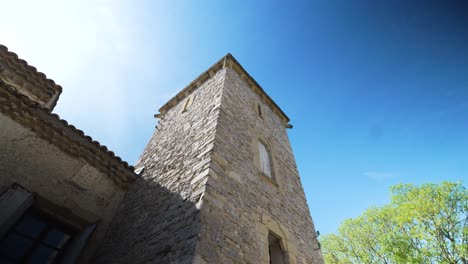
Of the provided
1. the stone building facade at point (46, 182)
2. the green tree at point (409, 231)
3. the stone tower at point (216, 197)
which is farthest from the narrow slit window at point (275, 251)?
the green tree at point (409, 231)

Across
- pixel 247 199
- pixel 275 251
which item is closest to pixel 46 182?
pixel 247 199

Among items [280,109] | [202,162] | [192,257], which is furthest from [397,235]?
[192,257]

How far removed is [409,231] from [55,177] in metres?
12.5

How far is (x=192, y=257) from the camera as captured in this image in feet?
8.25

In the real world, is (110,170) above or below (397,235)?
below

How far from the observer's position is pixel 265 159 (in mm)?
5941

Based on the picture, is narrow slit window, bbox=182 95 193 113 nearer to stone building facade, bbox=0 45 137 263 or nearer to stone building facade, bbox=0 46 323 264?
stone building facade, bbox=0 46 323 264

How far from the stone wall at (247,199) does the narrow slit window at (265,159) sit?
0.52 feet

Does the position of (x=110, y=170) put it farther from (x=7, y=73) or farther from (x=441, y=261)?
(x=441, y=261)

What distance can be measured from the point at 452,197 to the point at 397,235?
2.93 m

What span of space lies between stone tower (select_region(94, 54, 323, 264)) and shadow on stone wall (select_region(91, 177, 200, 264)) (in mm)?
17

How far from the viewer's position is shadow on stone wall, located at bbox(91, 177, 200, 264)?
2870mm

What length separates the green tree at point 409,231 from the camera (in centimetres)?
908

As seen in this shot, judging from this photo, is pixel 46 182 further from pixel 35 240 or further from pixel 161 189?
pixel 161 189
